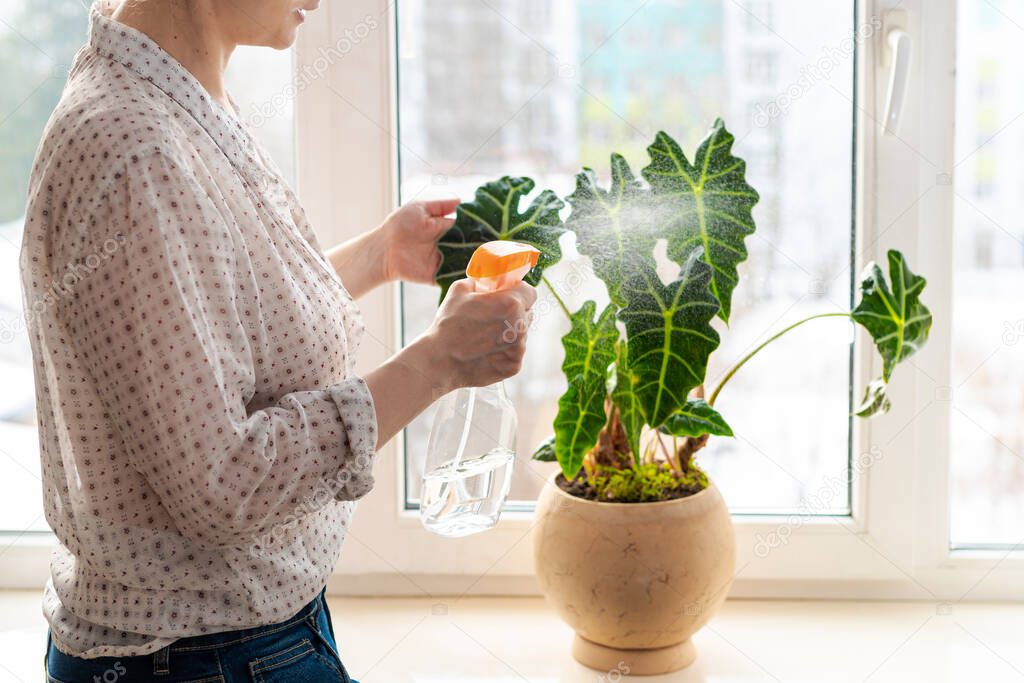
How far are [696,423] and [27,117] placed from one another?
979mm

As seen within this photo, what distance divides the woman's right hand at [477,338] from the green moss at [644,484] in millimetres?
373

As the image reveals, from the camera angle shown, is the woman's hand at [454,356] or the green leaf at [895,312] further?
the green leaf at [895,312]

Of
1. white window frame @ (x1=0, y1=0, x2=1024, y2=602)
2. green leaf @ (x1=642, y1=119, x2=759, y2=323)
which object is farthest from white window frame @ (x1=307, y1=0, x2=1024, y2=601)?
green leaf @ (x1=642, y1=119, x2=759, y2=323)

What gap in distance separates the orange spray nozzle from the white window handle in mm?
646

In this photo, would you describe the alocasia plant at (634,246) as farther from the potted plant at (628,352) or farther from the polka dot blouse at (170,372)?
the polka dot blouse at (170,372)

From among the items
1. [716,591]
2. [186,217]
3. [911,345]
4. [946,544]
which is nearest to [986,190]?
[911,345]

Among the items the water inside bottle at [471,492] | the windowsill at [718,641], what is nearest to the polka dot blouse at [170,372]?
the water inside bottle at [471,492]

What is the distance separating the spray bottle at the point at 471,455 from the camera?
3.45 feet

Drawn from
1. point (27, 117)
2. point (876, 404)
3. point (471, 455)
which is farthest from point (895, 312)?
point (27, 117)

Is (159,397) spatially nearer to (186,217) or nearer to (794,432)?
(186,217)

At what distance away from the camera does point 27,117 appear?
1.38 metres

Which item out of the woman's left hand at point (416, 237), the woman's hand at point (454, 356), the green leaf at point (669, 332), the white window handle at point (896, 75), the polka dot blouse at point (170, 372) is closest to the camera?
the polka dot blouse at point (170, 372)

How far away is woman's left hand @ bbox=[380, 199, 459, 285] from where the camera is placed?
1146 mm

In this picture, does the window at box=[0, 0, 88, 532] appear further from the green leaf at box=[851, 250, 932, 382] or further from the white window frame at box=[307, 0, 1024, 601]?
the green leaf at box=[851, 250, 932, 382]
